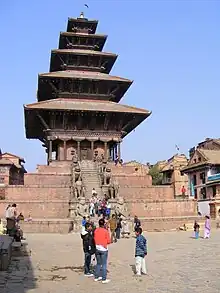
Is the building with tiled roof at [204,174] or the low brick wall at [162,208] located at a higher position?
the building with tiled roof at [204,174]

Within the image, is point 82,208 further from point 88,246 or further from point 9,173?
point 9,173

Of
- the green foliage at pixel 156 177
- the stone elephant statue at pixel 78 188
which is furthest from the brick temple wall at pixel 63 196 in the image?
the green foliage at pixel 156 177

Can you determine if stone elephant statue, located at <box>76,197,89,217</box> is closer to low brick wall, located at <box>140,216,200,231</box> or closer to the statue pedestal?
low brick wall, located at <box>140,216,200,231</box>

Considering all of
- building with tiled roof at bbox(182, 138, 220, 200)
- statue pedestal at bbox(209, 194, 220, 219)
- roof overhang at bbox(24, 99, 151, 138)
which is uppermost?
roof overhang at bbox(24, 99, 151, 138)

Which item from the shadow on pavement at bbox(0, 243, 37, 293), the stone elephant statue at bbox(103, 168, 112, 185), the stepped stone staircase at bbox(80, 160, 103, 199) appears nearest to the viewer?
the shadow on pavement at bbox(0, 243, 37, 293)

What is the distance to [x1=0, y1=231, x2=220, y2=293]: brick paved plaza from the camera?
8.64 meters

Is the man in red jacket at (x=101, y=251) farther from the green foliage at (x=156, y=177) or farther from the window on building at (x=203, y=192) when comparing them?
the green foliage at (x=156, y=177)

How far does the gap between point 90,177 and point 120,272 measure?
21.1 metres

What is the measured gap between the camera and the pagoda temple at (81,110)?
36562 mm

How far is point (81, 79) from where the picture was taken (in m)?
38.3

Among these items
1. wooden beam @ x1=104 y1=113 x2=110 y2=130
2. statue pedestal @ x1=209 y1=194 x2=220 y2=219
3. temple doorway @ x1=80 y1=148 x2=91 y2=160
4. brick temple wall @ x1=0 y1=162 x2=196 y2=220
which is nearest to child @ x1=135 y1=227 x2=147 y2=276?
brick temple wall @ x1=0 y1=162 x2=196 y2=220

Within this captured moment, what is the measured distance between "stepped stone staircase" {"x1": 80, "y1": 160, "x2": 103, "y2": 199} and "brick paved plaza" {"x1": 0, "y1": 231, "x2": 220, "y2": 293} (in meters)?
13.6

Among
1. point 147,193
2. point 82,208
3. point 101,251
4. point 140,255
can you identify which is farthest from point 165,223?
point 101,251

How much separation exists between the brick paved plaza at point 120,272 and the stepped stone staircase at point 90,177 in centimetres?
1360
